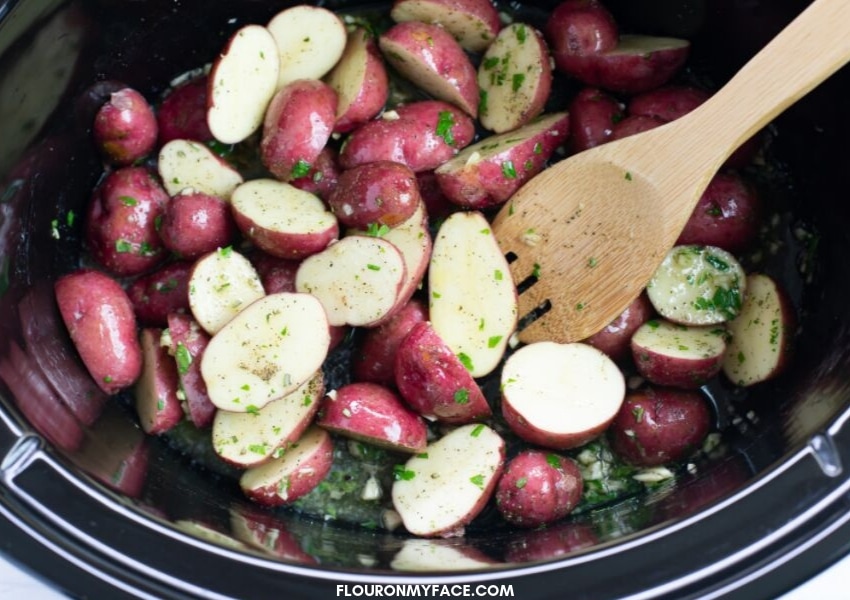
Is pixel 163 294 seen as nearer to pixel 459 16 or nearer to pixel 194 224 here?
pixel 194 224

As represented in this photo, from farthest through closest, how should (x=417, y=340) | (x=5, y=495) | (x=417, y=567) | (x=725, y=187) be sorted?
(x=725, y=187) → (x=417, y=340) → (x=417, y=567) → (x=5, y=495)

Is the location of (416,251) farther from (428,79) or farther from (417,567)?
(417,567)

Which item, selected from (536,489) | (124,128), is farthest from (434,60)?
(536,489)

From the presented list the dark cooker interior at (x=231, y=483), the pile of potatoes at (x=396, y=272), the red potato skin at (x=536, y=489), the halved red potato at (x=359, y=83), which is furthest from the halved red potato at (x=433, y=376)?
the halved red potato at (x=359, y=83)

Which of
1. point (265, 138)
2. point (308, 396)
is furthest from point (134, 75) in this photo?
point (308, 396)

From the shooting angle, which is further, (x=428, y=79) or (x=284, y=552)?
(x=428, y=79)

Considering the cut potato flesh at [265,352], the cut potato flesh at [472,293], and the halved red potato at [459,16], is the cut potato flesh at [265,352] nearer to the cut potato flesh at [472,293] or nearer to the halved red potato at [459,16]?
the cut potato flesh at [472,293]
